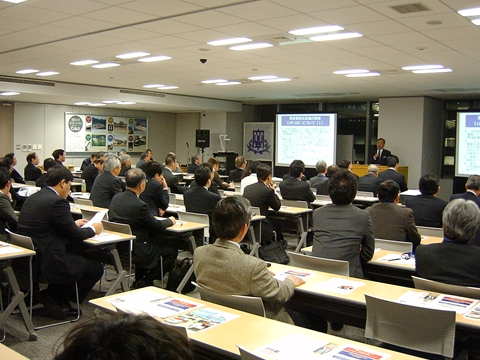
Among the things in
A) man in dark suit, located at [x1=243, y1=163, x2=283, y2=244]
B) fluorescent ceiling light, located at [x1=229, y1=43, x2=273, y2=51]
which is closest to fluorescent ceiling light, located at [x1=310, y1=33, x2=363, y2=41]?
fluorescent ceiling light, located at [x1=229, y1=43, x2=273, y2=51]

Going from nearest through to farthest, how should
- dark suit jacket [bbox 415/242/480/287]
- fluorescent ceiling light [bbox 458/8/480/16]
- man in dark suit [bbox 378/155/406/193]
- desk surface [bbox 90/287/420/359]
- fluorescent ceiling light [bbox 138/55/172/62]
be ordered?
desk surface [bbox 90/287/420/359], dark suit jacket [bbox 415/242/480/287], fluorescent ceiling light [bbox 458/8/480/16], fluorescent ceiling light [bbox 138/55/172/62], man in dark suit [bbox 378/155/406/193]

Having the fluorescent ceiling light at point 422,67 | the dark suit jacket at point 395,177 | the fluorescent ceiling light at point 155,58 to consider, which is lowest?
the dark suit jacket at point 395,177

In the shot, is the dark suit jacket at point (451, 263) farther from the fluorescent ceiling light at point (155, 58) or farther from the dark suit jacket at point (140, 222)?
the fluorescent ceiling light at point (155, 58)

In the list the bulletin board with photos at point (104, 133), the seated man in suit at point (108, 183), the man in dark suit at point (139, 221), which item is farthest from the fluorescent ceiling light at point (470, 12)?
the bulletin board with photos at point (104, 133)

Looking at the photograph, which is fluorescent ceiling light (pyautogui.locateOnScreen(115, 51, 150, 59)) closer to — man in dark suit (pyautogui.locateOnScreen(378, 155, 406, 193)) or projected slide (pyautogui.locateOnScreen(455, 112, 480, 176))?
man in dark suit (pyautogui.locateOnScreen(378, 155, 406, 193))

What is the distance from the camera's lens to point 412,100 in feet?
45.7

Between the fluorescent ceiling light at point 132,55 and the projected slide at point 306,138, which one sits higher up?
the fluorescent ceiling light at point 132,55

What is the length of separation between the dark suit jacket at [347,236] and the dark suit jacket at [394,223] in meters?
0.91

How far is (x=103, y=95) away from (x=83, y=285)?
893 cm

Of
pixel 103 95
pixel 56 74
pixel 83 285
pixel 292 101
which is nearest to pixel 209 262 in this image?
pixel 83 285

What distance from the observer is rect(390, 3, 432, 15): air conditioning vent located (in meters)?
4.78

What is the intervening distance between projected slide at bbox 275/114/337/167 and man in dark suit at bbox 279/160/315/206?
21.2 feet

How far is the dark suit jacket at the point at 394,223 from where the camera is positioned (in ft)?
15.0

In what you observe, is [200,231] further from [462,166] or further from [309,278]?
[462,166]
